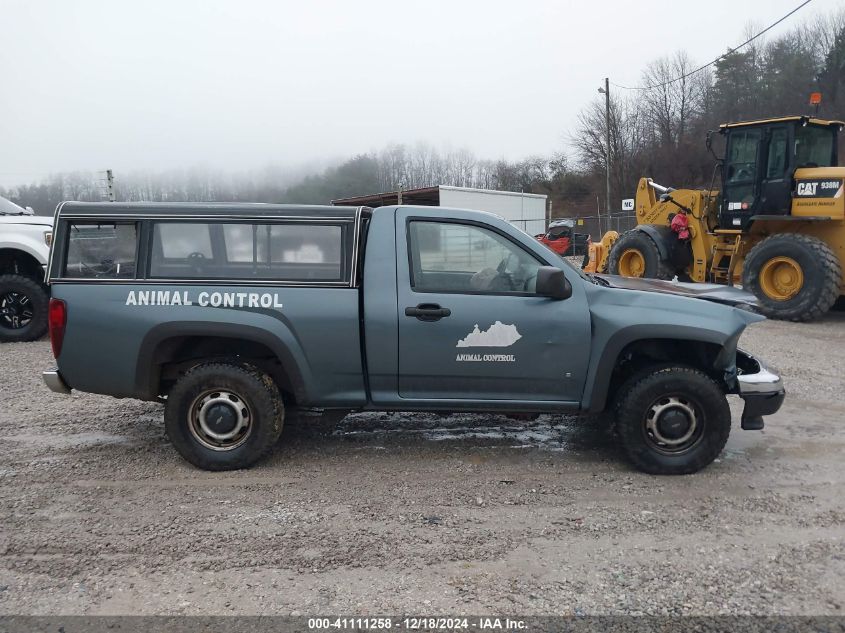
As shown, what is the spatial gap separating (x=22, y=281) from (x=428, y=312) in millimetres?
7484

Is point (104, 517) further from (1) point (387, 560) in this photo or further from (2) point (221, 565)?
(1) point (387, 560)

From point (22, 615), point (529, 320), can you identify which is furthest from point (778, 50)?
point (22, 615)

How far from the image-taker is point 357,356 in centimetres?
428

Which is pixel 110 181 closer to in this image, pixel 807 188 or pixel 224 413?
pixel 224 413

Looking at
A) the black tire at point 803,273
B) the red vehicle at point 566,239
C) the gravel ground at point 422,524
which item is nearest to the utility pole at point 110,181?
the gravel ground at point 422,524

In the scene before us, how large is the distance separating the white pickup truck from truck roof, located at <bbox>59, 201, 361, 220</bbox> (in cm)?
560

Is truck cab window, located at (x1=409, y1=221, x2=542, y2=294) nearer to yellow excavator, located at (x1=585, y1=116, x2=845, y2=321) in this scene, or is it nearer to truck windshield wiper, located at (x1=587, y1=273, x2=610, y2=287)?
truck windshield wiper, located at (x1=587, y1=273, x2=610, y2=287)

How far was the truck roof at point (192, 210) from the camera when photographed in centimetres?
430

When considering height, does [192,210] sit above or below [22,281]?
above

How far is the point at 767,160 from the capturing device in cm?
1048

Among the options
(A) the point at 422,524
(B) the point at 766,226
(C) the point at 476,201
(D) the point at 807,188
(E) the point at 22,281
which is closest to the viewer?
(A) the point at 422,524

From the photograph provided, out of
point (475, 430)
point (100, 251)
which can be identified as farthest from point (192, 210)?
point (475, 430)

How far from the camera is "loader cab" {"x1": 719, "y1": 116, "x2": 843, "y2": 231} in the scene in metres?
10.2

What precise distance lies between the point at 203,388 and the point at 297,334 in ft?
2.48
